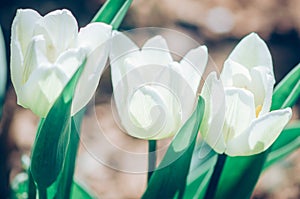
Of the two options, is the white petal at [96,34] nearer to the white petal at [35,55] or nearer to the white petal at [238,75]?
the white petal at [35,55]

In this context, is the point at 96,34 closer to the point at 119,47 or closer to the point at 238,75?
the point at 119,47

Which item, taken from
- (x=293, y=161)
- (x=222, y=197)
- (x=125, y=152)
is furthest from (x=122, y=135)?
(x=222, y=197)

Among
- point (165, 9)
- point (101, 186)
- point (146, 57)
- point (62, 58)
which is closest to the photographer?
point (62, 58)

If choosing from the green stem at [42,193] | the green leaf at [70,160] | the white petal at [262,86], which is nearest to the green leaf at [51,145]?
the green stem at [42,193]

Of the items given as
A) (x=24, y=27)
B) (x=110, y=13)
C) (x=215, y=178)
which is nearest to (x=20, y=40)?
(x=24, y=27)

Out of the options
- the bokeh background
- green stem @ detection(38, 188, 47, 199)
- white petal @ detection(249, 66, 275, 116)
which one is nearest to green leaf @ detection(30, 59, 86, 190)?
green stem @ detection(38, 188, 47, 199)

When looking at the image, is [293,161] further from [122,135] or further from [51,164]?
[51,164]
